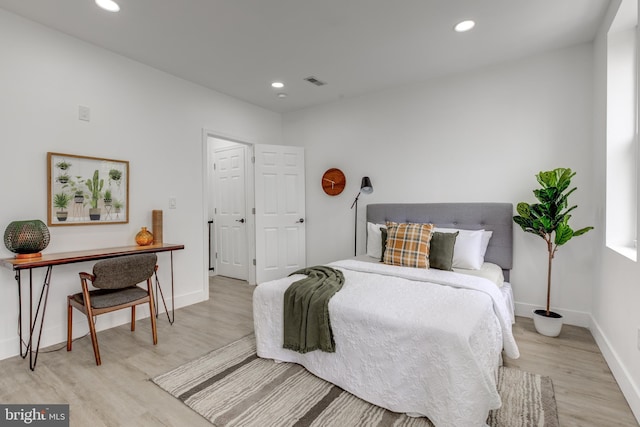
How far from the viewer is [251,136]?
445 centimetres

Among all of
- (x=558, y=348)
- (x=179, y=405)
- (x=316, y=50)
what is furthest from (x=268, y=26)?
(x=558, y=348)

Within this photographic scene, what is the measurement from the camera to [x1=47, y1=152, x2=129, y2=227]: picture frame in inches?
103

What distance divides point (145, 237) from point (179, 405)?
178 centimetres

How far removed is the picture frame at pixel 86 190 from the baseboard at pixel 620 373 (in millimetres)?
4048

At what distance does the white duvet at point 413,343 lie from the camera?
4.89 ft

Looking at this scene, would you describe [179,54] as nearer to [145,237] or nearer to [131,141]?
[131,141]

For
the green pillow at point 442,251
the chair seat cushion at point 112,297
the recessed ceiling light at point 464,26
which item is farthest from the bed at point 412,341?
the recessed ceiling light at point 464,26

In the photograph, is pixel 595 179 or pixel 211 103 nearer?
pixel 595 179

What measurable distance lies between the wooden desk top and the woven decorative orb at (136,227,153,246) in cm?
6

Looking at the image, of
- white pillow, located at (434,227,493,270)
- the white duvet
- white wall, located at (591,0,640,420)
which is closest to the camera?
the white duvet

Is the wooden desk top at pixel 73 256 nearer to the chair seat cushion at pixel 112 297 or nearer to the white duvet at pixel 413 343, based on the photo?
the chair seat cushion at pixel 112 297

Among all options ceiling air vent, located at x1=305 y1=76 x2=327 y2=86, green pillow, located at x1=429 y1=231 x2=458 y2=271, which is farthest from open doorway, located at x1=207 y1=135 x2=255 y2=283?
green pillow, located at x1=429 y1=231 x2=458 y2=271

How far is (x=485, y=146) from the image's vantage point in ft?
10.9

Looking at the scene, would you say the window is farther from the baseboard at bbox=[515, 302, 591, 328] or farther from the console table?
the console table
